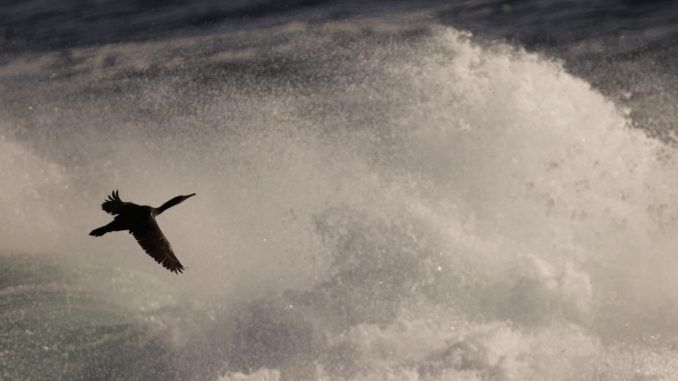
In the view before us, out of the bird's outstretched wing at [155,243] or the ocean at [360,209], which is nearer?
the bird's outstretched wing at [155,243]

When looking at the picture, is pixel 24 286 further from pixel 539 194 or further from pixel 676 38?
pixel 676 38

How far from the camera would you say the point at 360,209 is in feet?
26.2

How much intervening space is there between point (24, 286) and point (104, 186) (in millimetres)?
1843

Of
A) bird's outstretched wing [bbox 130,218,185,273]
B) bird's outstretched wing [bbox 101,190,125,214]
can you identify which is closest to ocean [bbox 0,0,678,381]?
bird's outstretched wing [bbox 130,218,185,273]

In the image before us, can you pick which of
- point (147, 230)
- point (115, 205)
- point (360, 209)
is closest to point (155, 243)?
point (147, 230)

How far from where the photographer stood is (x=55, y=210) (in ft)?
30.0

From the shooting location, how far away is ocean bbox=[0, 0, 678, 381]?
6.71 metres

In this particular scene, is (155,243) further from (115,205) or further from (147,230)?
(115,205)

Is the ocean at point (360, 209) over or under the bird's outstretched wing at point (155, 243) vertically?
under

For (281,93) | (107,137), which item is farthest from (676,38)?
(107,137)

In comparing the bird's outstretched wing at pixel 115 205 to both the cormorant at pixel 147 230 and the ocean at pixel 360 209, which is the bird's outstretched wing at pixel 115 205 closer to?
the cormorant at pixel 147 230

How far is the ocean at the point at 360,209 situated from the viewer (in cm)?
671

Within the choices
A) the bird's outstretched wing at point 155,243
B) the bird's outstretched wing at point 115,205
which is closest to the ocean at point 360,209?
the bird's outstretched wing at point 155,243

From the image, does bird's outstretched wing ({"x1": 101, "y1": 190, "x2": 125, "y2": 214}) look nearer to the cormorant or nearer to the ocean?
the cormorant
